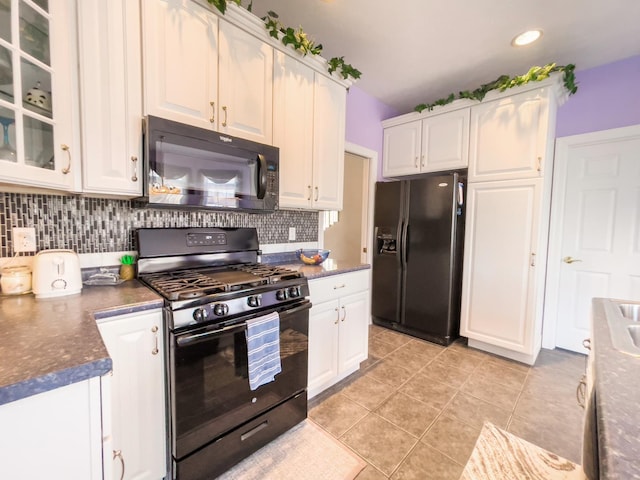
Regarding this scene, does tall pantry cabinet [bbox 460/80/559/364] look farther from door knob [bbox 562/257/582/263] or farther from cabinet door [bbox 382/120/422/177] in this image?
cabinet door [bbox 382/120/422/177]

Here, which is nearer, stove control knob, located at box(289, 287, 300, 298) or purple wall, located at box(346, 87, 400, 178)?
stove control knob, located at box(289, 287, 300, 298)

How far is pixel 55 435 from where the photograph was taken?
63cm

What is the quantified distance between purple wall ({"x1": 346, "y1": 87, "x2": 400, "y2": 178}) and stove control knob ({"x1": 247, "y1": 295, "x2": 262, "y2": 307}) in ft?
6.94

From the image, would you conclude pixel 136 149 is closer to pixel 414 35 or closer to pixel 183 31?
pixel 183 31

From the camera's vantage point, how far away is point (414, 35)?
84.4 inches

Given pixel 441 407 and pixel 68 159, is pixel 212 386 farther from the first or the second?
pixel 441 407

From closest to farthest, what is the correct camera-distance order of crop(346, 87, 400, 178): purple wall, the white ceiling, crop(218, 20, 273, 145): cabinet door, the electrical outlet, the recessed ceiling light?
the electrical outlet < crop(218, 20, 273, 145): cabinet door < the white ceiling < the recessed ceiling light < crop(346, 87, 400, 178): purple wall

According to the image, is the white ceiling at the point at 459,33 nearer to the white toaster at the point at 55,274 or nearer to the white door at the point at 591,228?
the white door at the point at 591,228

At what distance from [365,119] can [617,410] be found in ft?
10.2

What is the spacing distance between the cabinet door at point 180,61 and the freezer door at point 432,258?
2.14 metres

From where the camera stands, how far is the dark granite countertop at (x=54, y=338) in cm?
59

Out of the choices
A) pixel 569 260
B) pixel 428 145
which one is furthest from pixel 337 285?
pixel 569 260

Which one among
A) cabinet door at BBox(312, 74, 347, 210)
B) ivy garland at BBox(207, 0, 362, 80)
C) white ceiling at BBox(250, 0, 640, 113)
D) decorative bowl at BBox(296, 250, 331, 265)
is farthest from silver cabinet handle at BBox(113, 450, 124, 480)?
white ceiling at BBox(250, 0, 640, 113)

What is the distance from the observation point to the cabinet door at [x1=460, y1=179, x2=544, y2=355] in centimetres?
244
